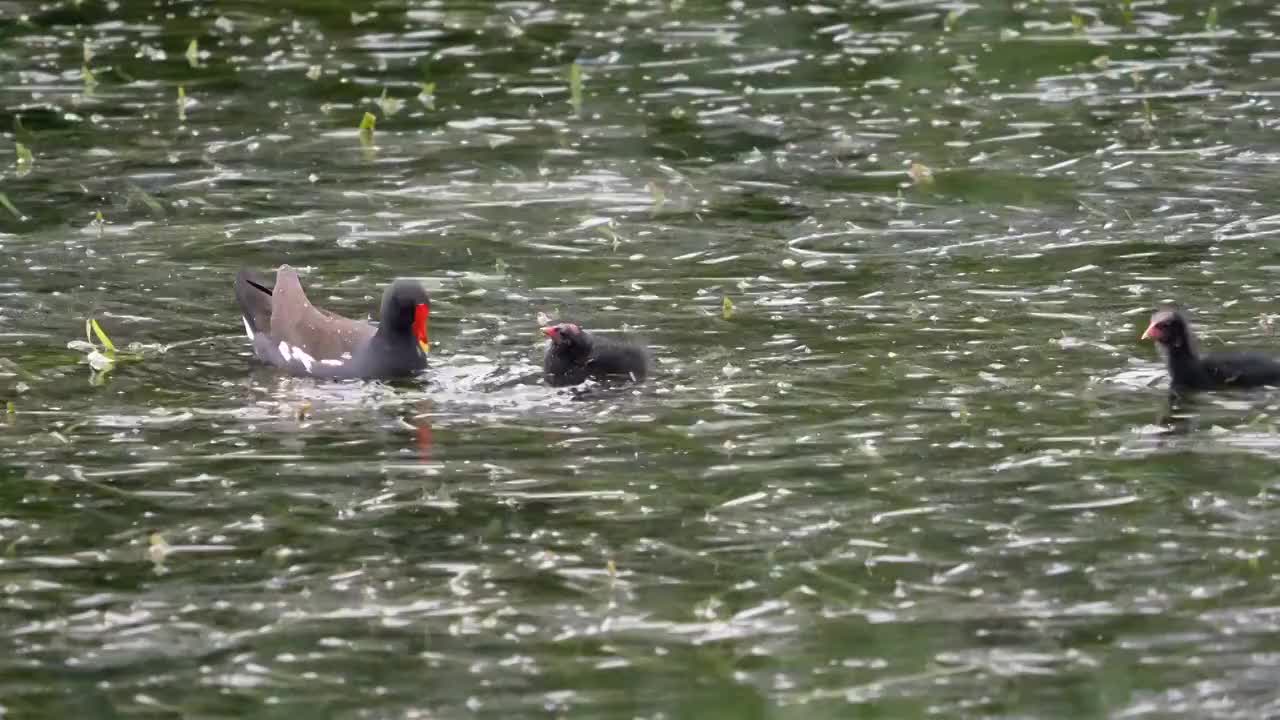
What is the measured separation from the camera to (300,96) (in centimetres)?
2252

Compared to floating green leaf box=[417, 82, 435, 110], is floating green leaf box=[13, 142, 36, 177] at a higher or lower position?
higher

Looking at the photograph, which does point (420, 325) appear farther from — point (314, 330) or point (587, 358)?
point (587, 358)

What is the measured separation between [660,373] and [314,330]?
213cm

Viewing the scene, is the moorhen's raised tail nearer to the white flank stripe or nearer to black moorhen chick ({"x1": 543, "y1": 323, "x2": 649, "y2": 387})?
the white flank stripe

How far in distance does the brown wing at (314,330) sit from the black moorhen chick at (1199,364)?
454 centimetres

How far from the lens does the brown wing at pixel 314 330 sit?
1479cm

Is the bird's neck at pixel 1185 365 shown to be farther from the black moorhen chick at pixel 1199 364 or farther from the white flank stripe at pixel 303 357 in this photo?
the white flank stripe at pixel 303 357

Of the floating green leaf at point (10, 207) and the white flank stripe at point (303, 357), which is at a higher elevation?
the floating green leaf at point (10, 207)

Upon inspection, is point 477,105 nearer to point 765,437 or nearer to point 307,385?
point 307,385

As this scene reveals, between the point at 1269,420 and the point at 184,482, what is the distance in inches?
210

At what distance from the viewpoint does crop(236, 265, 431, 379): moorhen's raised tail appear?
47.6 ft

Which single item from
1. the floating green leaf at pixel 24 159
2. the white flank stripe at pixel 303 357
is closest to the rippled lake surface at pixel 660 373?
the floating green leaf at pixel 24 159

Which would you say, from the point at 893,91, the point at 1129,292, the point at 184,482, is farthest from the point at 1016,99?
the point at 184,482

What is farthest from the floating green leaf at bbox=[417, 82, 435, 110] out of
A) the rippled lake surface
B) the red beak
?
the red beak
